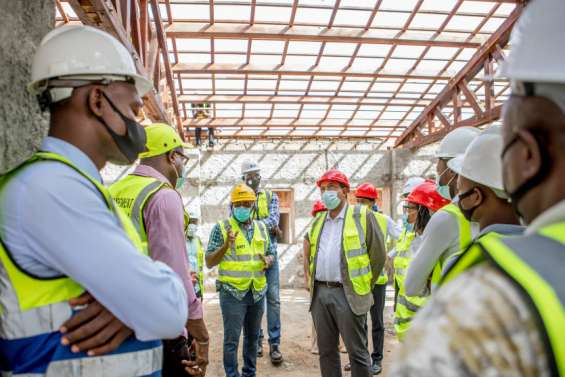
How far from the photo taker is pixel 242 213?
4.91 meters

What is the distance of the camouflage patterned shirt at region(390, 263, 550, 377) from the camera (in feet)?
1.99

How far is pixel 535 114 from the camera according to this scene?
2.48 feet

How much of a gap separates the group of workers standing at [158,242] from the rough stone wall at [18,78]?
0.38 metres

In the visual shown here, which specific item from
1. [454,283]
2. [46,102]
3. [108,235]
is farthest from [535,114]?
[46,102]

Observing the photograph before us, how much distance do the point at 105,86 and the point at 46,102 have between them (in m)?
0.20

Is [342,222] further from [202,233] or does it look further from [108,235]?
[202,233]

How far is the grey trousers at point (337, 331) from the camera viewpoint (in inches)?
148

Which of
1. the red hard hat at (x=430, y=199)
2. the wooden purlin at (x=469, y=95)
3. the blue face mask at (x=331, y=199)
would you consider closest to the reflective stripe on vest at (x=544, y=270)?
the red hard hat at (x=430, y=199)

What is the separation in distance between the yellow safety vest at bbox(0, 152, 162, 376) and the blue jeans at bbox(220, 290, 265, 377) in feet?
10.9

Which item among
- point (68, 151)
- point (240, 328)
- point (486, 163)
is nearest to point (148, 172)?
point (68, 151)

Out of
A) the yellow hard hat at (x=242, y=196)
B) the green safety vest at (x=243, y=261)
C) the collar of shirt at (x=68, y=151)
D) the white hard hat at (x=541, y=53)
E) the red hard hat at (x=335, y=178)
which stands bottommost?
the green safety vest at (x=243, y=261)

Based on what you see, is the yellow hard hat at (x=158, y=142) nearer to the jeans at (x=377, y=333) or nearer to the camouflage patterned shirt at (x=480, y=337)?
the camouflage patterned shirt at (x=480, y=337)

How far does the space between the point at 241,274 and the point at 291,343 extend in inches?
96.4

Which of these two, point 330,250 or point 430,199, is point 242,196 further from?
point 430,199
